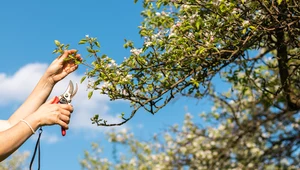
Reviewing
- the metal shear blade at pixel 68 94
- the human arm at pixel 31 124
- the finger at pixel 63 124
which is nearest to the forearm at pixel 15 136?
the human arm at pixel 31 124

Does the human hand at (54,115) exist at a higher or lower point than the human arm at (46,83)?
lower

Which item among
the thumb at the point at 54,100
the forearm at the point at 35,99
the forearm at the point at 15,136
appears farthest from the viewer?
the forearm at the point at 35,99

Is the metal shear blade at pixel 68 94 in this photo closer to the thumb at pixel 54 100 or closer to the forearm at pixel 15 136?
the thumb at pixel 54 100

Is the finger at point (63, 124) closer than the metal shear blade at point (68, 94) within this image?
Yes

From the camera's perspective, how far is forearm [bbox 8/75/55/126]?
135 inches

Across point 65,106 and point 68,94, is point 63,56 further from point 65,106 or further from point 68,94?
point 65,106

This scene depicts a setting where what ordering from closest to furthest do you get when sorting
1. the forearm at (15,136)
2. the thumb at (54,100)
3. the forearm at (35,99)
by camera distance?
the forearm at (15,136)
the thumb at (54,100)
the forearm at (35,99)

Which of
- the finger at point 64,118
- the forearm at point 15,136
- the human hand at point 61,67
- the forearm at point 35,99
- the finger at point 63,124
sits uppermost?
the human hand at point 61,67

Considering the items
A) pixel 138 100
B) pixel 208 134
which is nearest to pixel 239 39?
pixel 138 100

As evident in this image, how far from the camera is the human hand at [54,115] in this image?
2670 mm

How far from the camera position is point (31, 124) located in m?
2.66

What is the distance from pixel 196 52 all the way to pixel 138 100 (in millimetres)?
539

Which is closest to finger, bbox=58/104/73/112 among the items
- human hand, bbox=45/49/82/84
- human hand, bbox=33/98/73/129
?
human hand, bbox=33/98/73/129

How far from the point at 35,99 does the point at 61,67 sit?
266 millimetres
